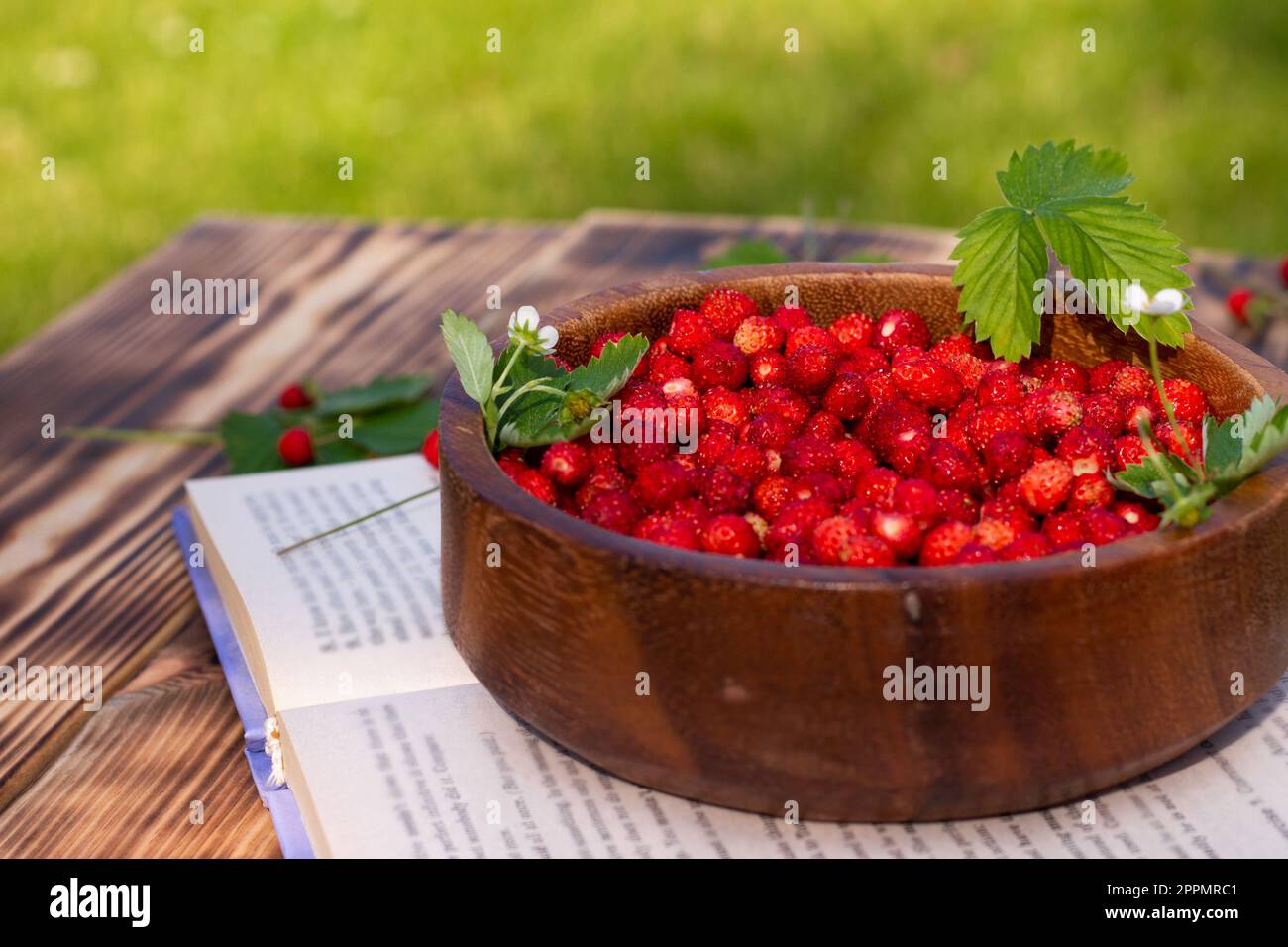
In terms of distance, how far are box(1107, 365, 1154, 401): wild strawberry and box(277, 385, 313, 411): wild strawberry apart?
2.31 ft

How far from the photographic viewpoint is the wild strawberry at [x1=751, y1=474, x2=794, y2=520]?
0.87m

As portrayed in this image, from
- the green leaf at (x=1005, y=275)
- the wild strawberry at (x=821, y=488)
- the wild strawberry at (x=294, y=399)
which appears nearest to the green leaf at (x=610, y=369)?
the wild strawberry at (x=821, y=488)

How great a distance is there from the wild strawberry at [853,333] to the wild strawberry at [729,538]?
0.90 ft

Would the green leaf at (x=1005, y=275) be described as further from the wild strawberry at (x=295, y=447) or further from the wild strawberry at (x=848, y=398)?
the wild strawberry at (x=295, y=447)

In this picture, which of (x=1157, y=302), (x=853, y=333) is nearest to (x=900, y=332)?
(x=853, y=333)

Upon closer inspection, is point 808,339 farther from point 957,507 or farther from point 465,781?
point 465,781

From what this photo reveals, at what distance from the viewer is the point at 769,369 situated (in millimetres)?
1027

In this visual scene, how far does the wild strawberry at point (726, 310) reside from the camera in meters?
1.06

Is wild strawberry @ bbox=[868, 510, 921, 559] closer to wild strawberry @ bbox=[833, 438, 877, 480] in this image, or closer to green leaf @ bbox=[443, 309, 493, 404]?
wild strawberry @ bbox=[833, 438, 877, 480]

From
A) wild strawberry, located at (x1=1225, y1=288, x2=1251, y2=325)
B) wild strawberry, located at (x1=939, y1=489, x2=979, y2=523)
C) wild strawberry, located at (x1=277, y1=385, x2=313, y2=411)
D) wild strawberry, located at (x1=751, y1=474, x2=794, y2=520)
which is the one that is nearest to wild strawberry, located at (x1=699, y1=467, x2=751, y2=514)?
wild strawberry, located at (x1=751, y1=474, x2=794, y2=520)

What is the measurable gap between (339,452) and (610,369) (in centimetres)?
46

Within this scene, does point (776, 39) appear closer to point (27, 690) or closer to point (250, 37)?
point (250, 37)

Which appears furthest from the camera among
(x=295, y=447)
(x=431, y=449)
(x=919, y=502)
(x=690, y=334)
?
(x=295, y=447)

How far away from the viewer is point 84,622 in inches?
43.4
